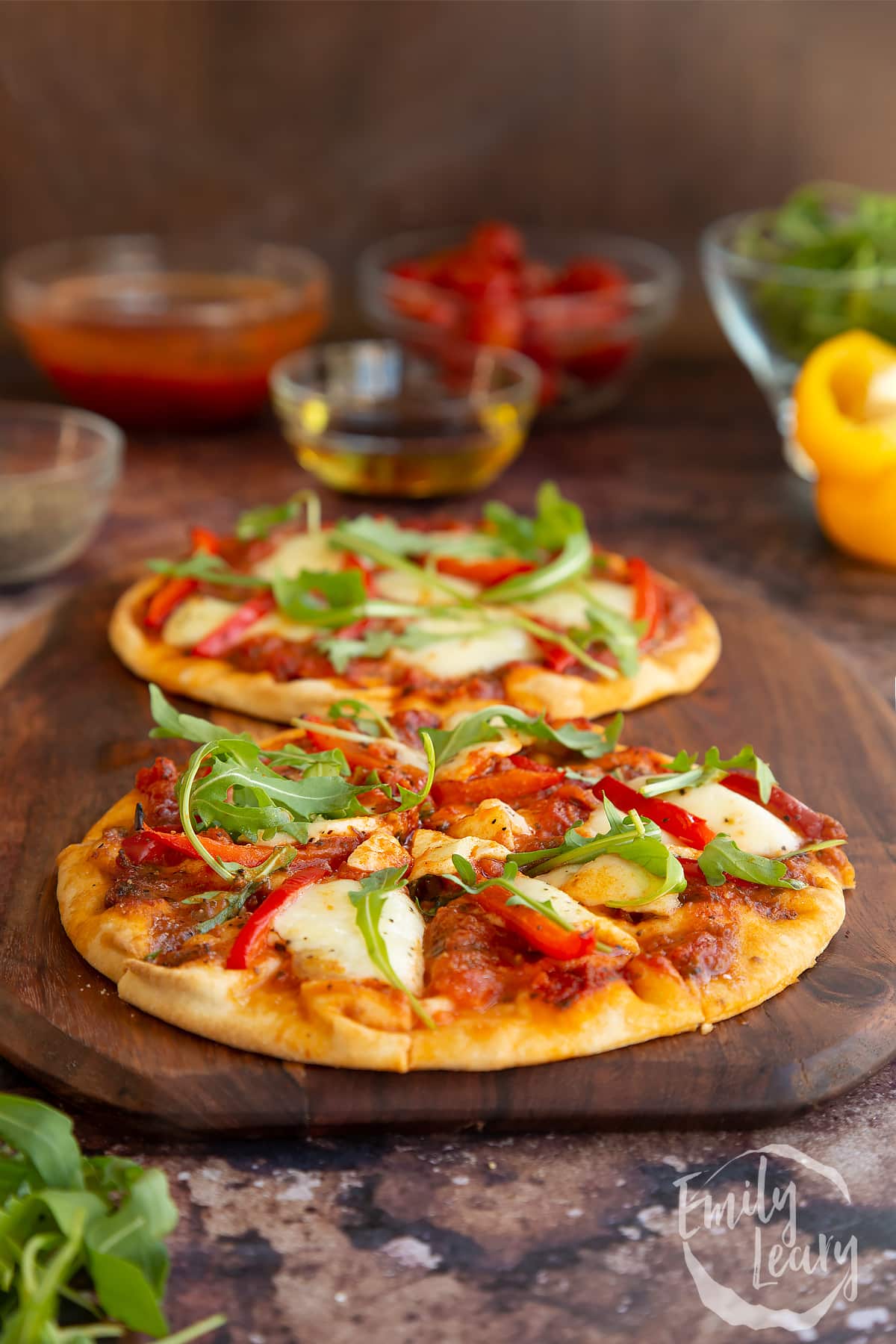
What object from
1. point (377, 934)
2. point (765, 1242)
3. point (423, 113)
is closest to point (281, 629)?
point (377, 934)

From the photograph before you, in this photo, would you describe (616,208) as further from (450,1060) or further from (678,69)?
(450,1060)

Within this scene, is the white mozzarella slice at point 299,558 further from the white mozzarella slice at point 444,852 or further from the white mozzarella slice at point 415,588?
the white mozzarella slice at point 444,852

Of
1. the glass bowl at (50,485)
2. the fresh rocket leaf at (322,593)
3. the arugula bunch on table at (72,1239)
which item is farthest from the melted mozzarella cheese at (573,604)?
the arugula bunch on table at (72,1239)

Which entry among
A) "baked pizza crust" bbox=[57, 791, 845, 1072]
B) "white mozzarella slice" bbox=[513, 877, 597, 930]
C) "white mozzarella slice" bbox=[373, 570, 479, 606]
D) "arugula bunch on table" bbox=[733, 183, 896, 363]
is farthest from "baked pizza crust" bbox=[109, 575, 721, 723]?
"arugula bunch on table" bbox=[733, 183, 896, 363]

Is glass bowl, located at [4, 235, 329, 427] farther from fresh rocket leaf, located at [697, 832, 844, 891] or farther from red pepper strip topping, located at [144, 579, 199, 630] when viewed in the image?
A: fresh rocket leaf, located at [697, 832, 844, 891]

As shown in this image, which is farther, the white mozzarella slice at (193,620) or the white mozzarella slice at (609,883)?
the white mozzarella slice at (193,620)

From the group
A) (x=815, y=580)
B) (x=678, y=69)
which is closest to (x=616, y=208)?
(x=678, y=69)

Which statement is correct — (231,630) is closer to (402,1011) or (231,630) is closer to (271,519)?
(271,519)
